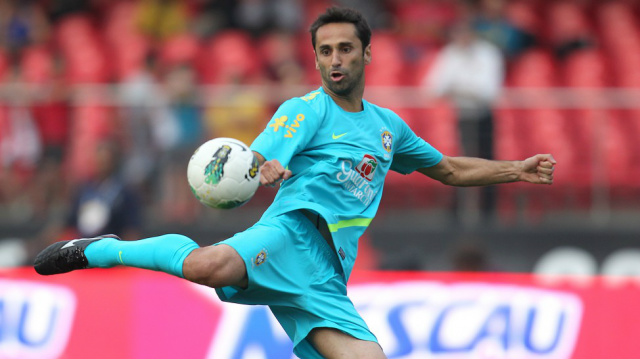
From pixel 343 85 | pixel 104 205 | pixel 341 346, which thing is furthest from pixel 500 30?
pixel 341 346

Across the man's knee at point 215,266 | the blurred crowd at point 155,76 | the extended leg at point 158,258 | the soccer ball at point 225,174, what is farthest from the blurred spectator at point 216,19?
the man's knee at point 215,266

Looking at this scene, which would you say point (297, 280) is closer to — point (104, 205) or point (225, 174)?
point (225, 174)

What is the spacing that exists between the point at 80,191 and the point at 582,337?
5.26 m

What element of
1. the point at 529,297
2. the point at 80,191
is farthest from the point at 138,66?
the point at 529,297

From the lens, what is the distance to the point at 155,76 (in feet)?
37.6

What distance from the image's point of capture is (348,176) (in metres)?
5.20

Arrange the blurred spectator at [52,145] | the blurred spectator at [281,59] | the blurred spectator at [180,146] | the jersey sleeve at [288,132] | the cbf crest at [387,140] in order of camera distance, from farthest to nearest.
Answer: the blurred spectator at [281,59] < the blurred spectator at [52,145] < the blurred spectator at [180,146] < the cbf crest at [387,140] < the jersey sleeve at [288,132]

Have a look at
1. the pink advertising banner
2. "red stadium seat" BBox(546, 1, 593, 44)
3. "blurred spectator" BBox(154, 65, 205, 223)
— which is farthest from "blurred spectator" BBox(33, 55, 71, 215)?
"red stadium seat" BBox(546, 1, 593, 44)

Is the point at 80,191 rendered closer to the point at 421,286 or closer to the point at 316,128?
the point at 421,286

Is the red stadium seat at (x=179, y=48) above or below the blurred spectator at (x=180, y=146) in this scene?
above

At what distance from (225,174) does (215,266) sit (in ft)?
1.48

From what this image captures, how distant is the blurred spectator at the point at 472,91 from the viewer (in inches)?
411

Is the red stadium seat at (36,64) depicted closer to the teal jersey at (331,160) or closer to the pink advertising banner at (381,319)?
the pink advertising banner at (381,319)

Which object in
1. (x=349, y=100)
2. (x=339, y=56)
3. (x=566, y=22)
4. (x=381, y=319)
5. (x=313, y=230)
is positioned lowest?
Result: (x=381, y=319)
